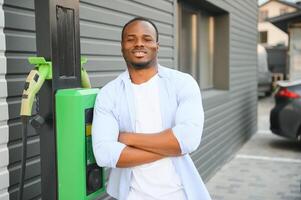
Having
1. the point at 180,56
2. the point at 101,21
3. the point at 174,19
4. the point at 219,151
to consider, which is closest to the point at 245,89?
the point at 219,151

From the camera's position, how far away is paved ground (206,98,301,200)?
5.65m

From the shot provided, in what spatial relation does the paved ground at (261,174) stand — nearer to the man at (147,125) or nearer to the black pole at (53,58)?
the man at (147,125)

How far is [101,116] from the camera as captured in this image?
6.96 feet

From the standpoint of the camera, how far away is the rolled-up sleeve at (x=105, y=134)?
208cm

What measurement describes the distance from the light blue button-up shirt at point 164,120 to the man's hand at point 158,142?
0.03 m

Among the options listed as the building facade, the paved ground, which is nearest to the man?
the paved ground

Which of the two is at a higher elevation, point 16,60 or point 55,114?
point 16,60

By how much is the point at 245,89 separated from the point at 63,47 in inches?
300

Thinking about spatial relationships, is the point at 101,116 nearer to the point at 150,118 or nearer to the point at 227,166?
the point at 150,118

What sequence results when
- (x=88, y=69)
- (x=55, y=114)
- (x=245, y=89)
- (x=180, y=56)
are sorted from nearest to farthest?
(x=55, y=114)
(x=88, y=69)
(x=180, y=56)
(x=245, y=89)

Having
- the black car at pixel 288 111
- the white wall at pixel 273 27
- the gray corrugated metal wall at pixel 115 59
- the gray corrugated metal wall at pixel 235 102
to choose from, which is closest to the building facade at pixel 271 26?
the white wall at pixel 273 27

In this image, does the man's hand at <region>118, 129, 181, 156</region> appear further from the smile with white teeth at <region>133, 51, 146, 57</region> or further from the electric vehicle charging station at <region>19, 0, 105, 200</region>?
the smile with white teeth at <region>133, 51, 146, 57</region>

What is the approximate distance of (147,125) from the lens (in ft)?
7.12

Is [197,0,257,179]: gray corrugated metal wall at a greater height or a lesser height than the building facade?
lesser
